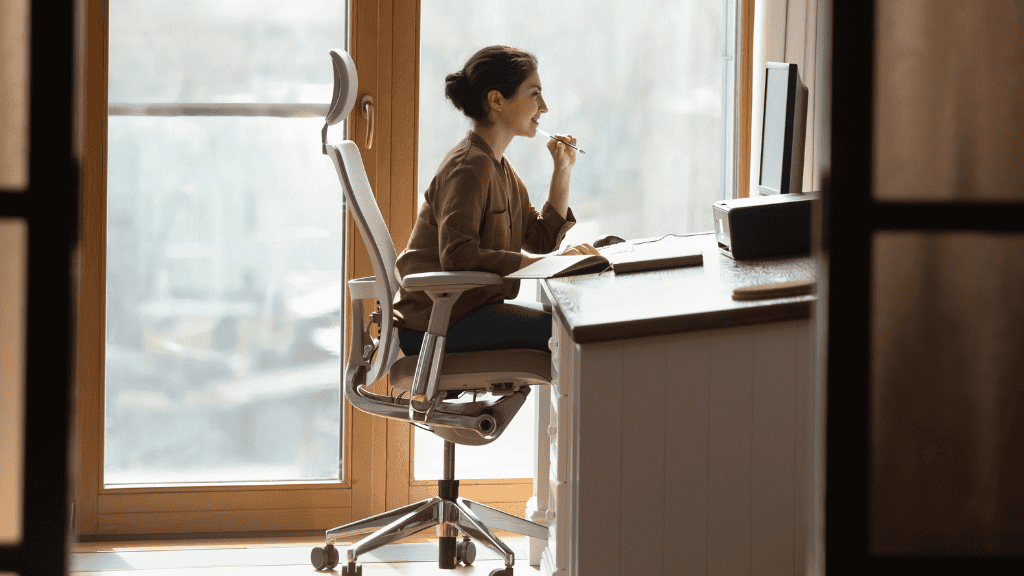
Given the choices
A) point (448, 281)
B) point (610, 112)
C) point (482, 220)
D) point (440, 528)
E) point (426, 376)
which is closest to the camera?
point (448, 281)

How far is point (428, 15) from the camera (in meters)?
3.03

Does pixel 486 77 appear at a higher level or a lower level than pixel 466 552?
higher

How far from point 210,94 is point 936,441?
2490 millimetres

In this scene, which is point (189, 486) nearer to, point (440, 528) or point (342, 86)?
point (440, 528)

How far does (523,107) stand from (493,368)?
0.67 m

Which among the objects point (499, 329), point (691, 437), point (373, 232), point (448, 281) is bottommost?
point (691, 437)

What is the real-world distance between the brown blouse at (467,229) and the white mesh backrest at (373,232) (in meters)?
0.06

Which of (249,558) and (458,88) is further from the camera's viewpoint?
(249,558)

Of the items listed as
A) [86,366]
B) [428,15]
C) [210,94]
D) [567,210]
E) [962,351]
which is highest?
[428,15]

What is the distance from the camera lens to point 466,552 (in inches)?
108

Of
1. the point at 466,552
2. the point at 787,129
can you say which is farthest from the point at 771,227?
the point at 466,552

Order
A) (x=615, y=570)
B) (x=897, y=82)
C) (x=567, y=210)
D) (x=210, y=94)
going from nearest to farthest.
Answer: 1. (x=897, y=82)
2. (x=615, y=570)
3. (x=567, y=210)
4. (x=210, y=94)

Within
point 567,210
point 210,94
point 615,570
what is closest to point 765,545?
point 615,570

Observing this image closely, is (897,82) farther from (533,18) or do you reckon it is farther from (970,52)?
(533,18)
